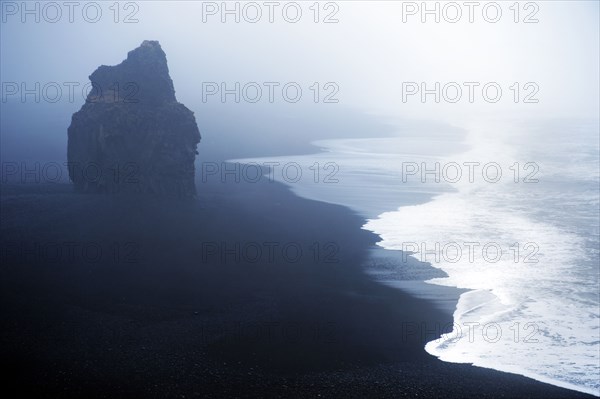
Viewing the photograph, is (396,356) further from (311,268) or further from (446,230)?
(446,230)

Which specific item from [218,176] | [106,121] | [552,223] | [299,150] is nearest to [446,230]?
[552,223]

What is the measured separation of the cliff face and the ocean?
857 inches

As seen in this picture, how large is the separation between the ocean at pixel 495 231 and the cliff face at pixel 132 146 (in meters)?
21.8

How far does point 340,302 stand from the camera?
155 feet

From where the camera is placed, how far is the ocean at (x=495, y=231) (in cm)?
4238

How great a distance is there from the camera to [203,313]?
43812 millimetres

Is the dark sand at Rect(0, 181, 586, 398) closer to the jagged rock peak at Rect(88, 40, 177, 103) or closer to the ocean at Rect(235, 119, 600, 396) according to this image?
the ocean at Rect(235, 119, 600, 396)

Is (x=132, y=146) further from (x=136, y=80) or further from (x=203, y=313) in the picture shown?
(x=203, y=313)

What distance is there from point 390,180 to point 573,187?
3508 cm

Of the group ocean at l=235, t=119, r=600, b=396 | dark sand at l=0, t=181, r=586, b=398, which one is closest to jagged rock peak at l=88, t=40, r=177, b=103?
dark sand at l=0, t=181, r=586, b=398

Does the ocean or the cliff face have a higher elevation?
the cliff face

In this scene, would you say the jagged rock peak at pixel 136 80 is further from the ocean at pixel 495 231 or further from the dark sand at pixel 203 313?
the ocean at pixel 495 231

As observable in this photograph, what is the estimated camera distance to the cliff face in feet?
252

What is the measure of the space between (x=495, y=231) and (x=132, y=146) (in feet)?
172
